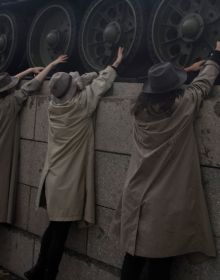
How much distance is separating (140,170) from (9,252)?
2744 millimetres

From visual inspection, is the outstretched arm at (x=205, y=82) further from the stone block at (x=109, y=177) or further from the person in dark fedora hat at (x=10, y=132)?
the person in dark fedora hat at (x=10, y=132)

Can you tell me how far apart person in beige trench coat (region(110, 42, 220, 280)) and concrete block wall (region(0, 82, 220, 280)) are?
0.40ft

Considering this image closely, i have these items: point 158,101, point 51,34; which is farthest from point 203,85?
point 51,34

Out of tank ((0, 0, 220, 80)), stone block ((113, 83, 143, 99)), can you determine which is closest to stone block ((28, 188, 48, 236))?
stone block ((113, 83, 143, 99))

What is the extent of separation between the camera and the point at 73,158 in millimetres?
4352

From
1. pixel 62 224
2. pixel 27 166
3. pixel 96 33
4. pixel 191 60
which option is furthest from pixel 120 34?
pixel 62 224

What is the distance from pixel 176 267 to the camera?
381 cm

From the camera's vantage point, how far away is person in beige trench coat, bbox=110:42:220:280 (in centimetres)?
337

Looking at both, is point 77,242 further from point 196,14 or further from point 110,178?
point 196,14

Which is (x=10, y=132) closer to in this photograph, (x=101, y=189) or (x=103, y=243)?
(x=101, y=189)

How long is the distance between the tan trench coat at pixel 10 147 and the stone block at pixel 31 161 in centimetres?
7

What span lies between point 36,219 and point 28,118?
3.57 ft

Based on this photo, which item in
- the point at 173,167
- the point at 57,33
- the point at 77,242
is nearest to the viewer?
the point at 173,167

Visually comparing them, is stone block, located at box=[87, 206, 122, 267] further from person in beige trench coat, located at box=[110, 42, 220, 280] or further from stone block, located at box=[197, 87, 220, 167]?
stone block, located at box=[197, 87, 220, 167]
